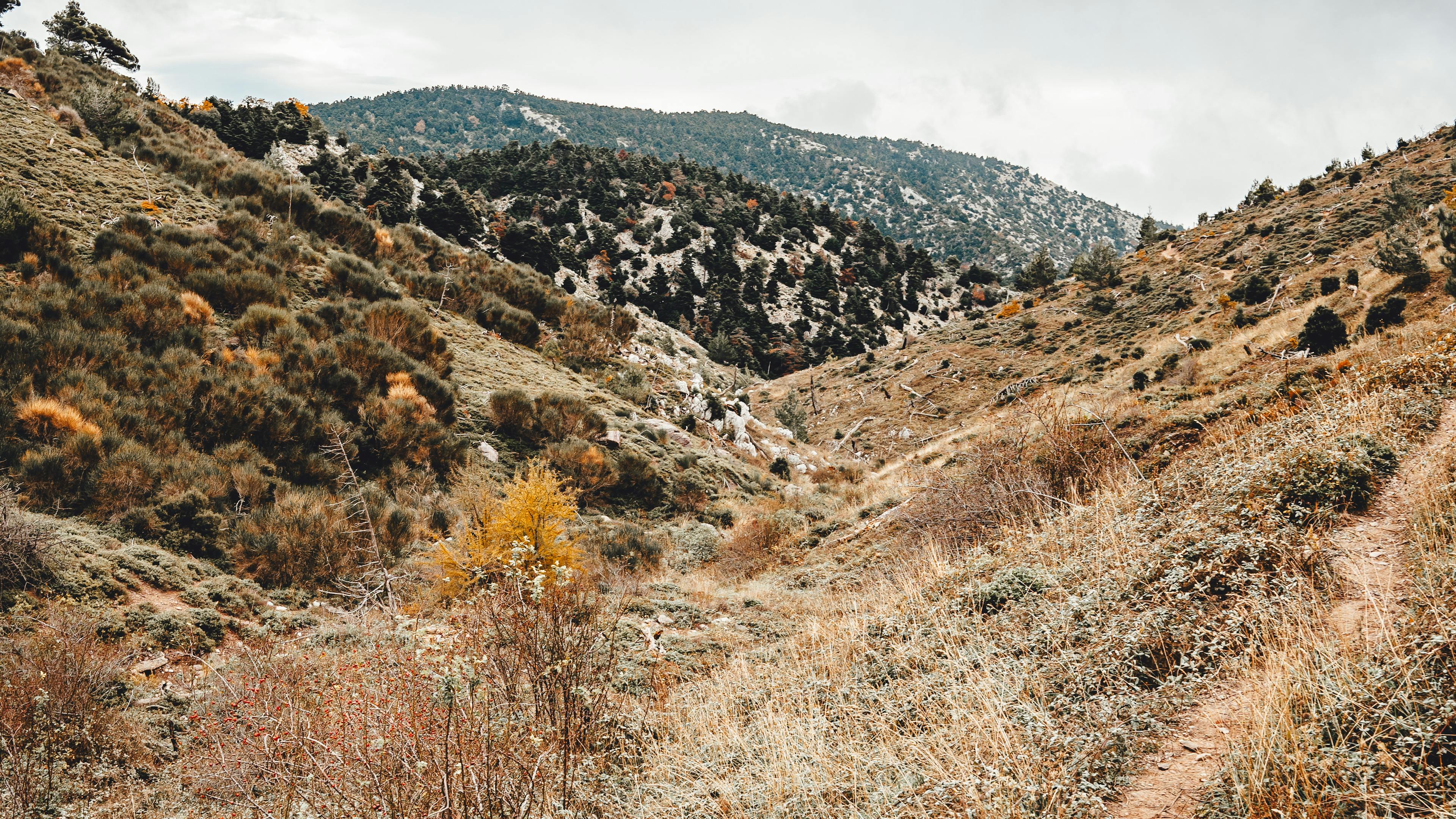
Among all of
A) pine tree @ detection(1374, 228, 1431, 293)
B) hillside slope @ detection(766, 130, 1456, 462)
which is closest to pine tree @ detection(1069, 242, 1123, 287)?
hillside slope @ detection(766, 130, 1456, 462)

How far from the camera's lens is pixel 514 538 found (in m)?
7.53

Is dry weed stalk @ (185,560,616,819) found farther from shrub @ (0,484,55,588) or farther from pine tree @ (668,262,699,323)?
pine tree @ (668,262,699,323)

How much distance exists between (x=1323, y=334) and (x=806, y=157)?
17240 centimetres

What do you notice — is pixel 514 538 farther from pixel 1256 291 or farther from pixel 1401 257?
pixel 1256 291

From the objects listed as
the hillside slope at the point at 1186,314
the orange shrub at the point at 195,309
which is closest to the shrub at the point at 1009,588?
the hillside slope at the point at 1186,314

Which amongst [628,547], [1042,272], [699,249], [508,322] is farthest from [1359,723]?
[699,249]

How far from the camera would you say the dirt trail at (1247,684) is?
285cm

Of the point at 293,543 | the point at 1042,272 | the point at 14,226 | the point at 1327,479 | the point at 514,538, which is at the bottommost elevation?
the point at 293,543

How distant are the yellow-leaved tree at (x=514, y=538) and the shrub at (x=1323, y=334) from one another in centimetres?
1531

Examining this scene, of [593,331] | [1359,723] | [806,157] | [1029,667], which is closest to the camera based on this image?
[1359,723]

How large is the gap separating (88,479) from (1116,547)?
11543 millimetres

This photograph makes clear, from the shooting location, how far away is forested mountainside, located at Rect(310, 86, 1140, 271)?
125963 millimetres

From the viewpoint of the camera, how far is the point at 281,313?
12.2 metres

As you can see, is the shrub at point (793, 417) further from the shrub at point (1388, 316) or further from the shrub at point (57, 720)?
the shrub at point (57, 720)
